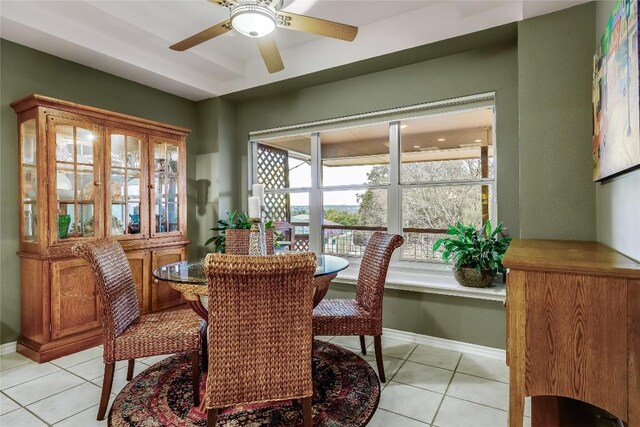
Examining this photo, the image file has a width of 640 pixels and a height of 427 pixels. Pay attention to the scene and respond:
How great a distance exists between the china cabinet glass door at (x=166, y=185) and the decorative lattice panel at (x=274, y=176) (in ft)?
3.26

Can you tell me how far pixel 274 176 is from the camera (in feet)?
14.4

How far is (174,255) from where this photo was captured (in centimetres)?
354

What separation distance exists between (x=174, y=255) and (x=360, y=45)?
272cm

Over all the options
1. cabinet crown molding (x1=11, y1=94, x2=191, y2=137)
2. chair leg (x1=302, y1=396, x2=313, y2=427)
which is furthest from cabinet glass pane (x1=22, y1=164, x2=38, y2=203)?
chair leg (x1=302, y1=396, x2=313, y2=427)

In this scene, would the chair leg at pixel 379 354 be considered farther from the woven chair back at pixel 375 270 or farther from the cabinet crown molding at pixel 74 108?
the cabinet crown molding at pixel 74 108

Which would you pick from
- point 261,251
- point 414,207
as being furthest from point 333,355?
point 414,207

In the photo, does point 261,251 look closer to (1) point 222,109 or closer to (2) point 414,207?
(2) point 414,207

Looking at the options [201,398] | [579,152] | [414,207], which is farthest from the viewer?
[414,207]

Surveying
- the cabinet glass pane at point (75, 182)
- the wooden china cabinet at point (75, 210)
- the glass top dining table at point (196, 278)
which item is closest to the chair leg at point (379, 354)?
the glass top dining table at point (196, 278)

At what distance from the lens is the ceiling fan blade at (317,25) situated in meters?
2.00

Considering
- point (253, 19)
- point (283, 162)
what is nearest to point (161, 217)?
point (283, 162)

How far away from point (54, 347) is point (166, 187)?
65.3 inches

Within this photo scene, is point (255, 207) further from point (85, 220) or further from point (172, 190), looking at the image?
point (172, 190)

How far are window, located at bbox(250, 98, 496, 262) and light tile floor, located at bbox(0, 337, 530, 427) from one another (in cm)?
107
